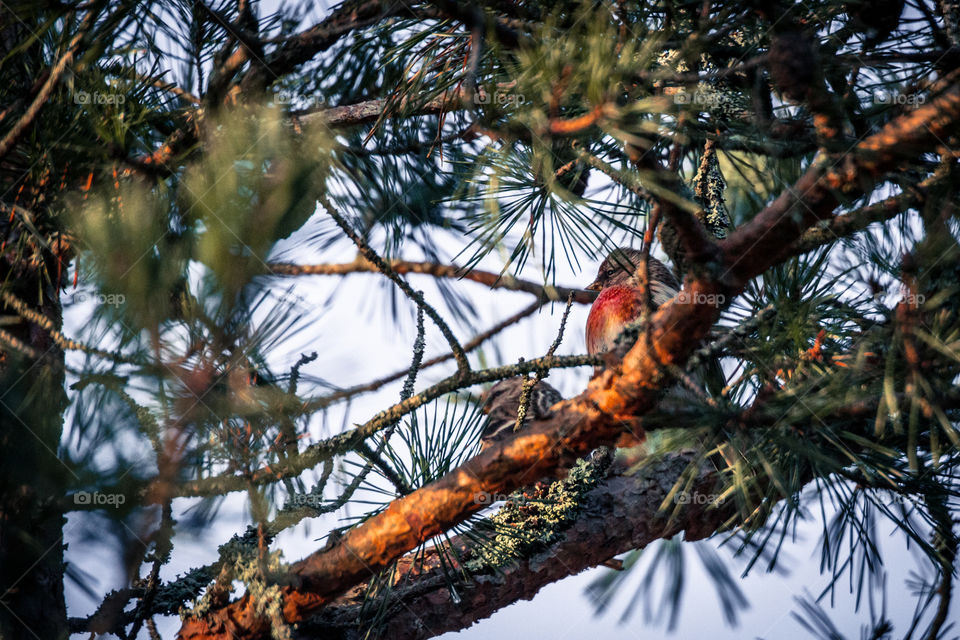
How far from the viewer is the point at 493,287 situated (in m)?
1.14

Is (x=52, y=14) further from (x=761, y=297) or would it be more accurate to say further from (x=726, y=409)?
(x=761, y=297)

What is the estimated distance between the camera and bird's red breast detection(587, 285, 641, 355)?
2016 millimetres

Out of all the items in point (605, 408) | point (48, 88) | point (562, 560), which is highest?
point (48, 88)

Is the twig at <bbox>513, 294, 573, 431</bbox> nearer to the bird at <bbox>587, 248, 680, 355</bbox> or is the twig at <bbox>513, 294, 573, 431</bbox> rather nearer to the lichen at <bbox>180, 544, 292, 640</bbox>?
the lichen at <bbox>180, 544, 292, 640</bbox>

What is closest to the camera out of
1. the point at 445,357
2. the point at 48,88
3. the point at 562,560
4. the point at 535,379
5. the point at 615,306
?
the point at 48,88

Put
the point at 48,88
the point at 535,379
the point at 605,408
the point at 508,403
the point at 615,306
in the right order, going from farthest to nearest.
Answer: the point at 615,306
the point at 508,403
the point at 535,379
the point at 48,88
the point at 605,408

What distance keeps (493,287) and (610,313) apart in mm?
980

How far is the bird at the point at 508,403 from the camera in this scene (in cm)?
182

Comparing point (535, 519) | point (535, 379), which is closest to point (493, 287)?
point (535, 379)

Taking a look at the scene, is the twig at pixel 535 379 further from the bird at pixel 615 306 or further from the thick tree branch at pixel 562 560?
the bird at pixel 615 306

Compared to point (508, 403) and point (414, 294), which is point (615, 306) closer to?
point (508, 403)

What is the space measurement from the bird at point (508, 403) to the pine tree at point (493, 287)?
395 millimetres

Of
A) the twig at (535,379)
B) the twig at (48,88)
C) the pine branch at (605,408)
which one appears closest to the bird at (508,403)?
the twig at (535,379)

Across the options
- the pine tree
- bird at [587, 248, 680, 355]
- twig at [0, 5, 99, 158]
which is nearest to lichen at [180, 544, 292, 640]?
the pine tree
